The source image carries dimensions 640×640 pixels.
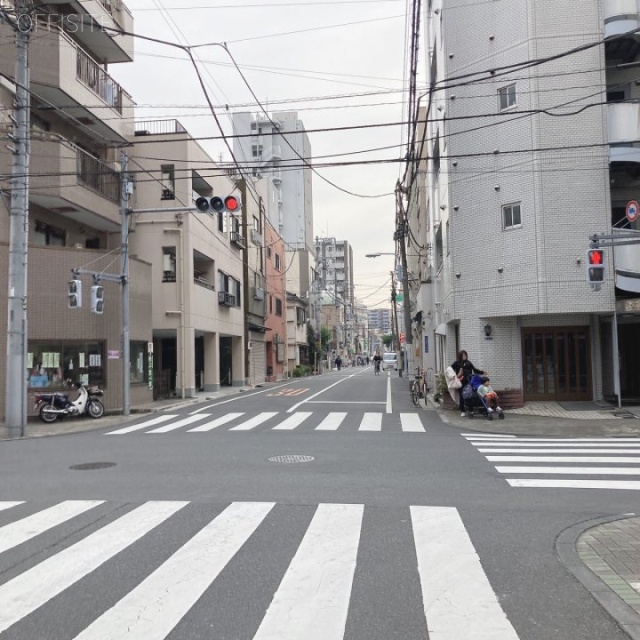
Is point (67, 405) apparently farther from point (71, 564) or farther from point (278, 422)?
point (71, 564)

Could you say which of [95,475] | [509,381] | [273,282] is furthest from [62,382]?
[273,282]

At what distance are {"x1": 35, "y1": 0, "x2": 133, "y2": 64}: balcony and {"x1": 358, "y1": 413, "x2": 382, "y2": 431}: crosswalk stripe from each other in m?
15.9

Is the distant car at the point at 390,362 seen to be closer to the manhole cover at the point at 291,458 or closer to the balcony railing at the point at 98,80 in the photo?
the balcony railing at the point at 98,80

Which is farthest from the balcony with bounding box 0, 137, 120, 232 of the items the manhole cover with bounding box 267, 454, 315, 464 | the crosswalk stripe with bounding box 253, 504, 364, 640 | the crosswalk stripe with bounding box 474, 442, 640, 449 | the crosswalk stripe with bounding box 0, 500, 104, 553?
the crosswalk stripe with bounding box 253, 504, 364, 640

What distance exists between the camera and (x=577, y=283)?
54.6 feet

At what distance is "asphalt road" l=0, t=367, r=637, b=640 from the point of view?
13.4 feet

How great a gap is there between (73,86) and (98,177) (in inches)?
158

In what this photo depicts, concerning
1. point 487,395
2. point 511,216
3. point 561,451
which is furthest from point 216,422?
point 511,216

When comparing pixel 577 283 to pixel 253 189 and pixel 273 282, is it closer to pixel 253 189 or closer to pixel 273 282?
pixel 253 189

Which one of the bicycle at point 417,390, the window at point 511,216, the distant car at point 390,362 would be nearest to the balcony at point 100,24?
the window at point 511,216

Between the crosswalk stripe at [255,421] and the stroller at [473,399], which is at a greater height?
the stroller at [473,399]

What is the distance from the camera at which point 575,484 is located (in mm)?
8227

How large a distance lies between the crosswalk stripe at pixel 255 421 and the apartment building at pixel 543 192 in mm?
6433

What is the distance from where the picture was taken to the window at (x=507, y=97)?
17578mm
